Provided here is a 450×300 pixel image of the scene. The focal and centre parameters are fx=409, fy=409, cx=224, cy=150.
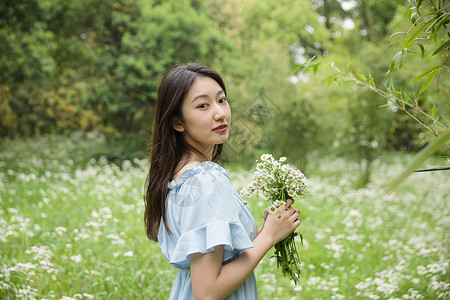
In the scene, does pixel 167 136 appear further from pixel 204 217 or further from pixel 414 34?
pixel 414 34

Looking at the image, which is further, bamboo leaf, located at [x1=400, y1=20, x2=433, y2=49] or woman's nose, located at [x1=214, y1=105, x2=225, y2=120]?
woman's nose, located at [x1=214, y1=105, x2=225, y2=120]

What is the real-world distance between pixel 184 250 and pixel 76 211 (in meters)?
4.31

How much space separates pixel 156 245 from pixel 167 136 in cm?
276

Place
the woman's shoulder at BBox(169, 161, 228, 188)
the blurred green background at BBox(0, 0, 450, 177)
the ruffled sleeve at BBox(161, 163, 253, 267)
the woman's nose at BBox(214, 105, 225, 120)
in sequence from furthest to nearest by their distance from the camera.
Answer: the blurred green background at BBox(0, 0, 450, 177) < the woman's nose at BBox(214, 105, 225, 120) < the woman's shoulder at BBox(169, 161, 228, 188) < the ruffled sleeve at BBox(161, 163, 253, 267)

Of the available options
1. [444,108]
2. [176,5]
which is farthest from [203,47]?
[444,108]

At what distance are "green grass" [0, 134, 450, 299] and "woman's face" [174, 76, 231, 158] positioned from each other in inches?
57.2

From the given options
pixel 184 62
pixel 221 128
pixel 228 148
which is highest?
pixel 184 62

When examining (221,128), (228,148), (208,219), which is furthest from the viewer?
(228,148)

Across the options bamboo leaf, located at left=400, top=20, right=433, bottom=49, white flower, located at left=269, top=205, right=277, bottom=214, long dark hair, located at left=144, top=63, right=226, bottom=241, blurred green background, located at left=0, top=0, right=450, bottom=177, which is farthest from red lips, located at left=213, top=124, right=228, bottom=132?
blurred green background, located at left=0, top=0, right=450, bottom=177

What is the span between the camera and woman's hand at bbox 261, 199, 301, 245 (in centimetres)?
150

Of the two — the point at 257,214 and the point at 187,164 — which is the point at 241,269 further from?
the point at 257,214

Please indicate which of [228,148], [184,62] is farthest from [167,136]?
[184,62]

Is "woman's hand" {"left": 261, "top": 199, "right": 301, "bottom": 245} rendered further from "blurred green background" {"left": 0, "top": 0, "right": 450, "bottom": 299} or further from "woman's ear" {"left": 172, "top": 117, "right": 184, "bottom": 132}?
"blurred green background" {"left": 0, "top": 0, "right": 450, "bottom": 299}

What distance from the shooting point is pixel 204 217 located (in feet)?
4.55
